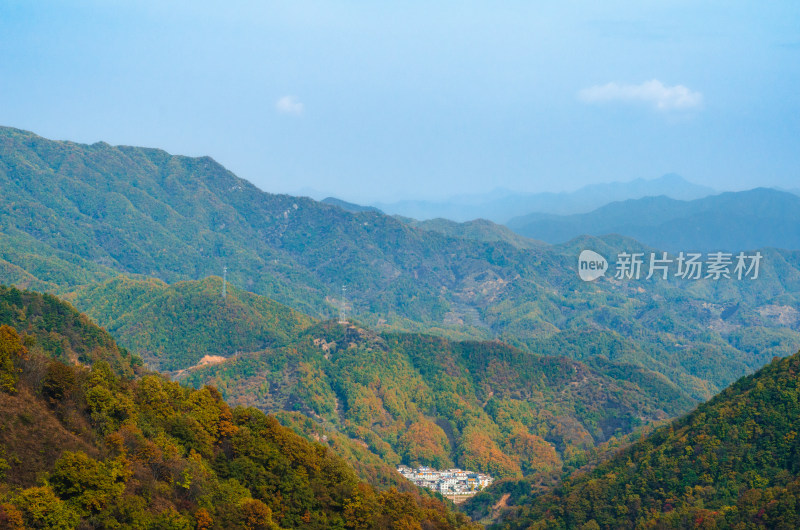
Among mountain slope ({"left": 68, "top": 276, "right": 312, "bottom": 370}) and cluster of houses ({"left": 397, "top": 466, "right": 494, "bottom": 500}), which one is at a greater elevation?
mountain slope ({"left": 68, "top": 276, "right": 312, "bottom": 370})

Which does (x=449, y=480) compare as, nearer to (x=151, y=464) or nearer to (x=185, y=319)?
(x=151, y=464)

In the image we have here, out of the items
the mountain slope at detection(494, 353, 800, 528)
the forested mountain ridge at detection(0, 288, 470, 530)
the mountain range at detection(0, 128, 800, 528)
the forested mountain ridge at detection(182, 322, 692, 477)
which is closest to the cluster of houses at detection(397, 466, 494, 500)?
the forested mountain ridge at detection(182, 322, 692, 477)

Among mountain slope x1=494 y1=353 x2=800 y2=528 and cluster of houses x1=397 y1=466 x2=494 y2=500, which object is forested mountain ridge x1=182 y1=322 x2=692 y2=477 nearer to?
cluster of houses x1=397 y1=466 x2=494 y2=500

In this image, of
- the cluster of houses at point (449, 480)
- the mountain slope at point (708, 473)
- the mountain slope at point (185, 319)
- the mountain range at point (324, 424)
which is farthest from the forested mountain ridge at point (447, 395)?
the mountain slope at point (708, 473)

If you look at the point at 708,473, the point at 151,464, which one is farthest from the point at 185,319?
the point at 151,464

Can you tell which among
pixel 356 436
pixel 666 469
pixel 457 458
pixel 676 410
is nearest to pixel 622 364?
pixel 676 410

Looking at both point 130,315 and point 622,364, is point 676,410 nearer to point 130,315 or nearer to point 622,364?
point 622,364

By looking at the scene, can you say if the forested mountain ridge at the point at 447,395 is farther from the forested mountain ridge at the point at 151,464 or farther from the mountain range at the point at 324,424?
the forested mountain ridge at the point at 151,464
